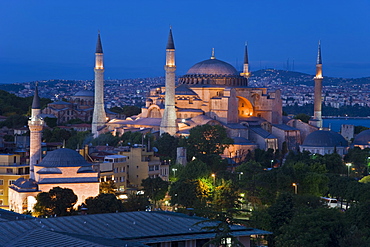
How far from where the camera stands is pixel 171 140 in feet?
175

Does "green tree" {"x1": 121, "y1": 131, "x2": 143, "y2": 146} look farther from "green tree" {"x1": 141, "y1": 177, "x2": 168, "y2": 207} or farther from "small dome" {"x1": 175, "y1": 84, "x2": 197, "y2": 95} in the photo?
"green tree" {"x1": 141, "y1": 177, "x2": 168, "y2": 207}

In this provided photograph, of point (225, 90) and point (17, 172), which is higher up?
point (225, 90)

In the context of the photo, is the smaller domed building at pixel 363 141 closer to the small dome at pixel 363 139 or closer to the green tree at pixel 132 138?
the small dome at pixel 363 139

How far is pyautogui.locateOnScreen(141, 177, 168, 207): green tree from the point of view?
1505 inches

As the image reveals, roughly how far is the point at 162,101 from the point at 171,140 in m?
11.0

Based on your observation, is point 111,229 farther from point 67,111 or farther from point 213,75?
point 67,111

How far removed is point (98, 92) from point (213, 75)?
8433 mm

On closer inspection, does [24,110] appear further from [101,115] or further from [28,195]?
[28,195]

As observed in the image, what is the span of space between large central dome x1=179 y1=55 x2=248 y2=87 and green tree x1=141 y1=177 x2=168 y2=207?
26658 mm

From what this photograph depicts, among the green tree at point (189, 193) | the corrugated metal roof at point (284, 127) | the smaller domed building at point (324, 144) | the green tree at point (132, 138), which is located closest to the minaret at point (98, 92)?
the green tree at point (132, 138)

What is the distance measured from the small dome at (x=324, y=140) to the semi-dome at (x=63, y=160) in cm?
2357

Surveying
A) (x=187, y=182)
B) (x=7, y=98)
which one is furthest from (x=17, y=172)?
(x=7, y=98)

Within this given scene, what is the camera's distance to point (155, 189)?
38.4 meters

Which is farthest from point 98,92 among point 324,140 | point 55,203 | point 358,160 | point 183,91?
point 55,203
